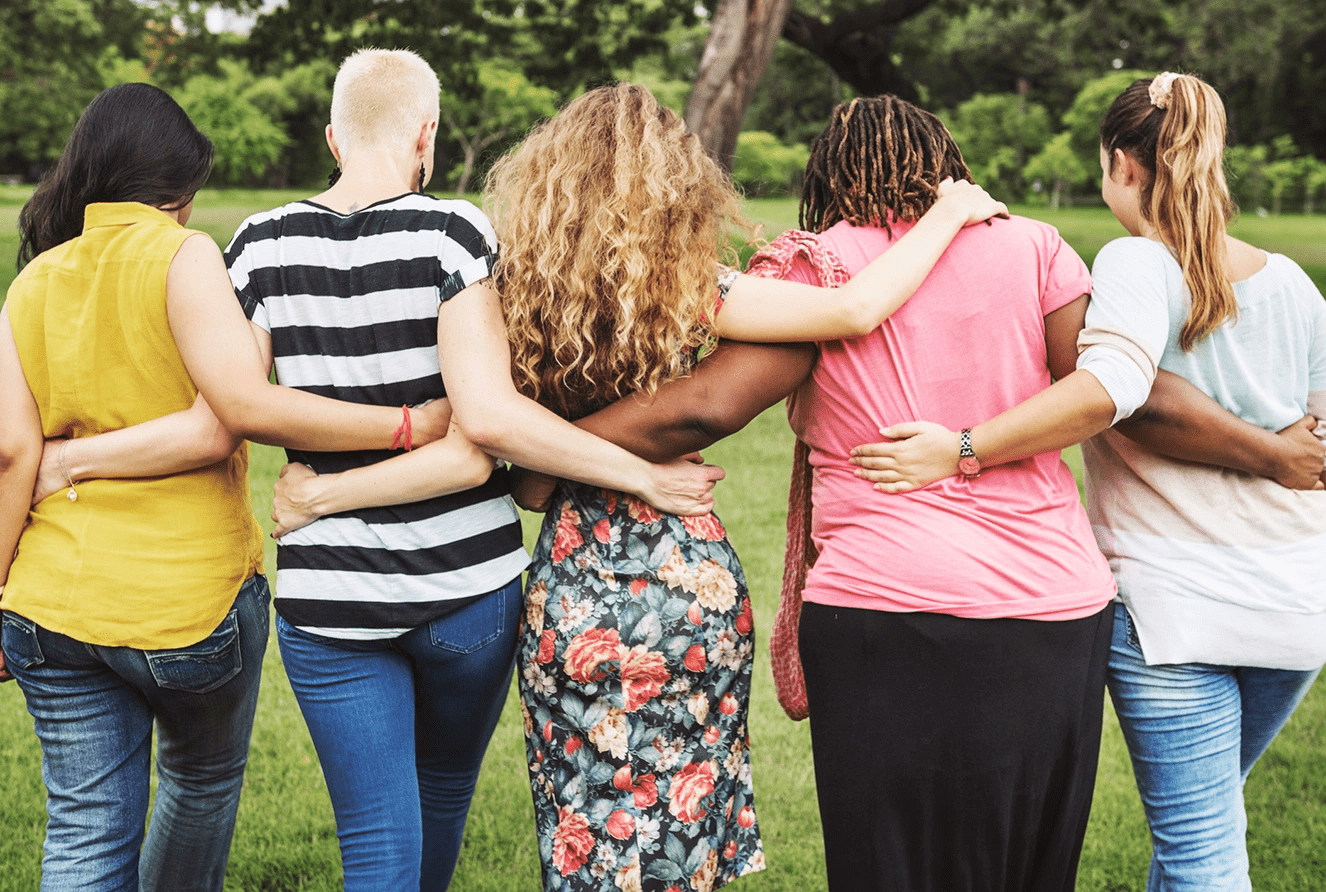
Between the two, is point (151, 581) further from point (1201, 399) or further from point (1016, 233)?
point (1201, 399)

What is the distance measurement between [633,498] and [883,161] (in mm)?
788

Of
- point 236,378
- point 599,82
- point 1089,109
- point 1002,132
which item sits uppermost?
point 599,82

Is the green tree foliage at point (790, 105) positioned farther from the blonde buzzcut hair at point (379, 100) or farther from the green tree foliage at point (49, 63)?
the blonde buzzcut hair at point (379, 100)

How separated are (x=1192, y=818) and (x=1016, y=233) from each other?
3.79 feet

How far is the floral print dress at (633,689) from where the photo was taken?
6.89 ft

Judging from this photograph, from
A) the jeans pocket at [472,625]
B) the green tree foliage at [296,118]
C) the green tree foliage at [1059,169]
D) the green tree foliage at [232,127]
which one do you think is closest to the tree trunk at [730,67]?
the jeans pocket at [472,625]

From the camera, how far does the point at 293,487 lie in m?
2.09

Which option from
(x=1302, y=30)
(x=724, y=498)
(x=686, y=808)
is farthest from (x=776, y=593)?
(x=1302, y=30)

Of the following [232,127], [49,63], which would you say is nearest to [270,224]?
[49,63]

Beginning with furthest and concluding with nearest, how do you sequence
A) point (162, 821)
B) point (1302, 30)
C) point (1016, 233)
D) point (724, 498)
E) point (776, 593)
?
1. point (1302, 30)
2. point (724, 498)
3. point (776, 593)
4. point (162, 821)
5. point (1016, 233)

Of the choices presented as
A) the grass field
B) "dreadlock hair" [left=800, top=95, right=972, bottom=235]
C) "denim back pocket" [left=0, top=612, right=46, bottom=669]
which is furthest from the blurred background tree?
"denim back pocket" [left=0, top=612, right=46, bottom=669]

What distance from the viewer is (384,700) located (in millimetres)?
2125

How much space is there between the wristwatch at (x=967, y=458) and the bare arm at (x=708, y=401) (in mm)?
316

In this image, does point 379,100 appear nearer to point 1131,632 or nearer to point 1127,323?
point 1127,323
